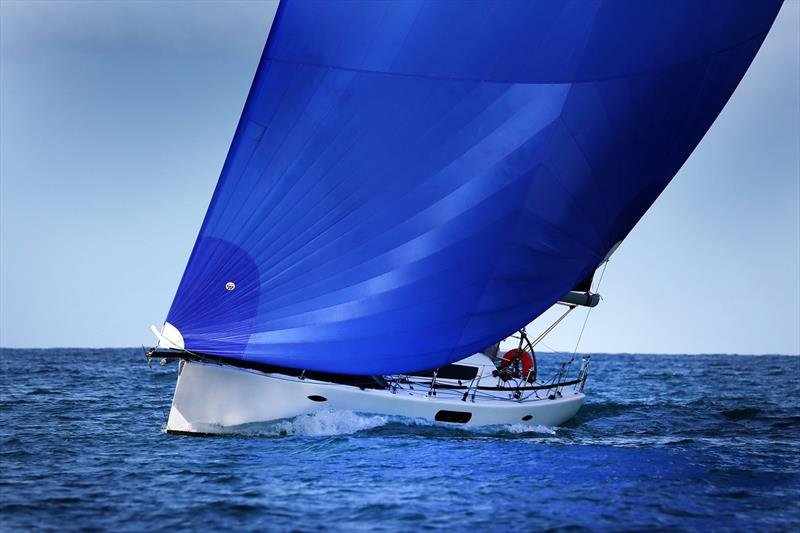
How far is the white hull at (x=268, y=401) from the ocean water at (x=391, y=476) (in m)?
0.21

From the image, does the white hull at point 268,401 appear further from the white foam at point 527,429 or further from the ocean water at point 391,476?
the white foam at point 527,429

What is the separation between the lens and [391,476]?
37.6 feet

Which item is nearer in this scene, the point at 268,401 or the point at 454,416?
the point at 268,401

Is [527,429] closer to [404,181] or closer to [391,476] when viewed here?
[391,476]

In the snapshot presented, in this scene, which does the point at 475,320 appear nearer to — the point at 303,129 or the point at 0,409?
the point at 303,129

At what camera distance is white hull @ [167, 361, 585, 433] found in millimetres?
13664

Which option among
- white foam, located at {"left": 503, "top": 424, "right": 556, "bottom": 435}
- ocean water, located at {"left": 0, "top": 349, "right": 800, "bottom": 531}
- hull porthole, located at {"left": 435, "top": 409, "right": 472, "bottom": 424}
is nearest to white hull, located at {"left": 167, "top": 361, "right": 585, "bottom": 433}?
hull porthole, located at {"left": 435, "top": 409, "right": 472, "bottom": 424}

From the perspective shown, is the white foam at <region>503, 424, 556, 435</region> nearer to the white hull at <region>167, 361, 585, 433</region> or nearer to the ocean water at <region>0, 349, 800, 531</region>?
the ocean water at <region>0, 349, 800, 531</region>

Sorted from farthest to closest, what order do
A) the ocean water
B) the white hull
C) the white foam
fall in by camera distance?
the white foam < the white hull < the ocean water

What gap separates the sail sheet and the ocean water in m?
1.49

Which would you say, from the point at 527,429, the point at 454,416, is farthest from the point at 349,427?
the point at 527,429

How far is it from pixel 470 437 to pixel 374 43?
6388mm

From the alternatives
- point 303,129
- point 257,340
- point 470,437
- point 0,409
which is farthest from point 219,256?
point 0,409

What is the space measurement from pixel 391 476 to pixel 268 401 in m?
3.21
